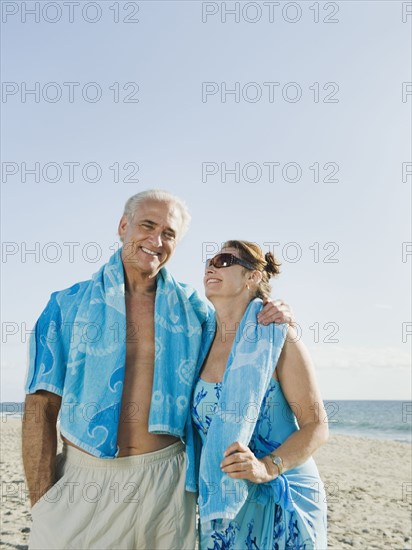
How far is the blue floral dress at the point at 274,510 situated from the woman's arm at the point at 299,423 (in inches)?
2.9

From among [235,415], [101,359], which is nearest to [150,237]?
[101,359]

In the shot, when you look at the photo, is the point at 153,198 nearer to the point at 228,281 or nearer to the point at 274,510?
the point at 228,281

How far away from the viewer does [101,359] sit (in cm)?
294

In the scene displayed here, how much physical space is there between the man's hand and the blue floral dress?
29cm

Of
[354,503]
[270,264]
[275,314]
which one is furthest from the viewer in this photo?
[354,503]

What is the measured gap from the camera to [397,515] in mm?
7863

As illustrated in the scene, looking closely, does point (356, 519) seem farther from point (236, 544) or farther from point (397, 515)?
point (236, 544)

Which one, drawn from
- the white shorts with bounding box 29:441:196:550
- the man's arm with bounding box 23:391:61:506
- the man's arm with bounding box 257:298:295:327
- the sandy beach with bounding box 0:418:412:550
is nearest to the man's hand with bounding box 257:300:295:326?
the man's arm with bounding box 257:298:295:327

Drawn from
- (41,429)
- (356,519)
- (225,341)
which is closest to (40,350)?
(41,429)

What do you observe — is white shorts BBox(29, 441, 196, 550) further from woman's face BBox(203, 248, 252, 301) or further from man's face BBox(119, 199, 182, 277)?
man's face BBox(119, 199, 182, 277)

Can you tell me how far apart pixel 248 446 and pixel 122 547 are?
770mm

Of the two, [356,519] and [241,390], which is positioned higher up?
[241,390]

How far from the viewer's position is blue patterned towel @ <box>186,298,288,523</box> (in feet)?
8.42

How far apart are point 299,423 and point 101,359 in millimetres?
1052
